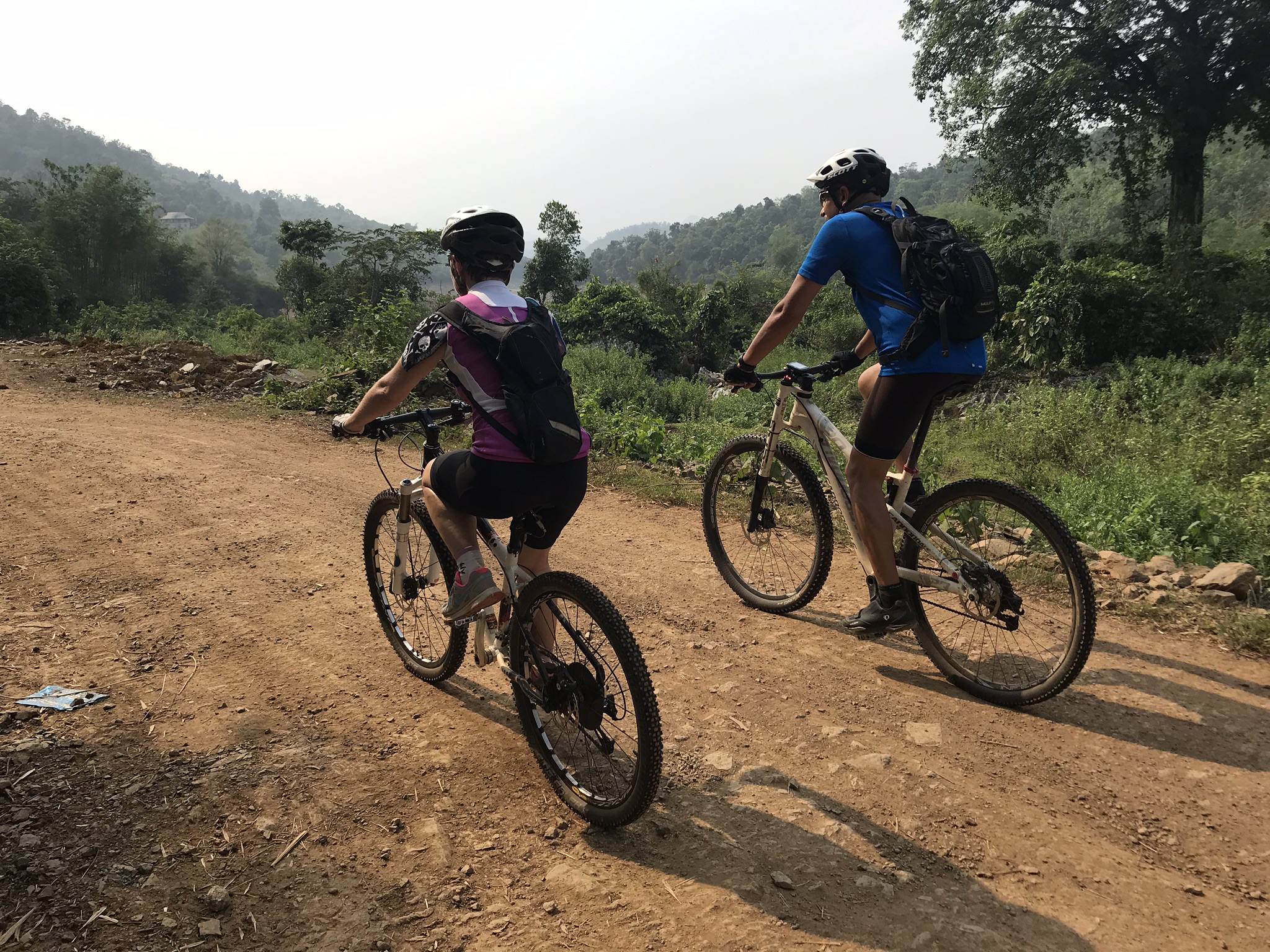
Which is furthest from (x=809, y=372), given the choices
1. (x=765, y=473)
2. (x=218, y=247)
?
(x=218, y=247)

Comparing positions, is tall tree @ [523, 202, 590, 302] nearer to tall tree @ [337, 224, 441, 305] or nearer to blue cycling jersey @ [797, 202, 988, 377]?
tall tree @ [337, 224, 441, 305]

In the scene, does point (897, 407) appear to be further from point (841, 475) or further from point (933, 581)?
point (933, 581)

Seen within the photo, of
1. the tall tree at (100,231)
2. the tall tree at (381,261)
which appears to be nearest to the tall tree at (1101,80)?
the tall tree at (381,261)

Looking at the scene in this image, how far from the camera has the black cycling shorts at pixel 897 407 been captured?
3.35m

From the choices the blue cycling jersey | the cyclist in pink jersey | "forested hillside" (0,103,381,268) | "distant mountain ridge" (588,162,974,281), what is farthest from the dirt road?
"forested hillside" (0,103,381,268)

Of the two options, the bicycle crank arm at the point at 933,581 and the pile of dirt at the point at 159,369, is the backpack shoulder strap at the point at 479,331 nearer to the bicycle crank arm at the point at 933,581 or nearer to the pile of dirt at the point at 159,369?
the bicycle crank arm at the point at 933,581

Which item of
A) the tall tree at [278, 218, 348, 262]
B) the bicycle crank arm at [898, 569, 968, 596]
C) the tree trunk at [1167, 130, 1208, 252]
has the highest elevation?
the tall tree at [278, 218, 348, 262]

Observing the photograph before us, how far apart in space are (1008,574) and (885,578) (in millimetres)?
1016

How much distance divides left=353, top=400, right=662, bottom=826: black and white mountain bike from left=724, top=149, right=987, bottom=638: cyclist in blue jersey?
1671 millimetres

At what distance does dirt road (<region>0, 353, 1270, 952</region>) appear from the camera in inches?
87.6

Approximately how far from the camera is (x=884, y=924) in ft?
7.25

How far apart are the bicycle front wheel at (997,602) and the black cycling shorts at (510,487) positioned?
188cm

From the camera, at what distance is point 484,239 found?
2.70 metres

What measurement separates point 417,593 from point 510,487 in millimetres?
1137
